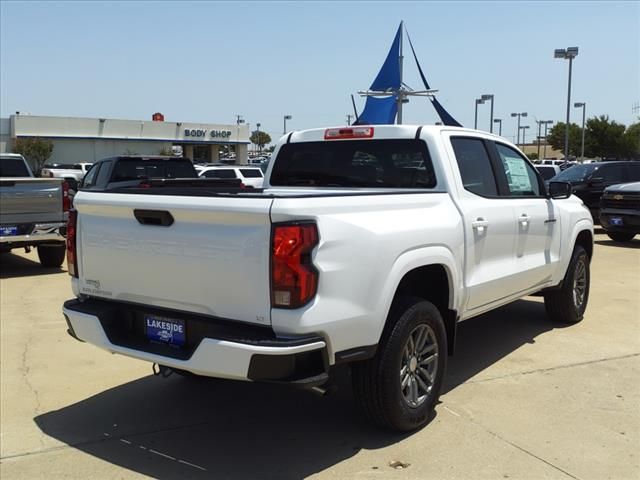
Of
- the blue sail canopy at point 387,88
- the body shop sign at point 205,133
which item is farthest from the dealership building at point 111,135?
the blue sail canopy at point 387,88

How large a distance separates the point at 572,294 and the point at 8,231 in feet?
27.7

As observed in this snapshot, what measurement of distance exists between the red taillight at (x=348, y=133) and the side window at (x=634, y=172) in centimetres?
1337

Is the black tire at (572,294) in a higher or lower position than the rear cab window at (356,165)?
lower

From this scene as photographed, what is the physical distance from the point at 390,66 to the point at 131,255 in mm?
36046

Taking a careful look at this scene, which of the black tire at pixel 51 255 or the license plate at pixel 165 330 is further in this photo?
the black tire at pixel 51 255

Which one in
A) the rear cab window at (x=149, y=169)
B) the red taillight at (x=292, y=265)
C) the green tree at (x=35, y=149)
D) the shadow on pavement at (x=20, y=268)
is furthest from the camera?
the green tree at (x=35, y=149)

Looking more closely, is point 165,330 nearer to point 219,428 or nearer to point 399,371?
point 219,428

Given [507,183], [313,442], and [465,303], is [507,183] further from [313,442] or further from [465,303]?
[313,442]

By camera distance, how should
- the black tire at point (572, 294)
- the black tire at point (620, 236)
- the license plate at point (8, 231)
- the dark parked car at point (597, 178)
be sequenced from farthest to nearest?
the dark parked car at point (597, 178), the black tire at point (620, 236), the license plate at point (8, 231), the black tire at point (572, 294)

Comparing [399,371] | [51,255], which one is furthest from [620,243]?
[399,371]

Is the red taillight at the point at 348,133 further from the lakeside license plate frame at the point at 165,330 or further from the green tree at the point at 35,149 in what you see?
the green tree at the point at 35,149

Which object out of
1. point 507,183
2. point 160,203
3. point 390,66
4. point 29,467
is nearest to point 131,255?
point 160,203

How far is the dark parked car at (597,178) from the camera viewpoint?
1605 centimetres

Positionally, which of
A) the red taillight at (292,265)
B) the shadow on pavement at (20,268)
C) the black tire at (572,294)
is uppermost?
the red taillight at (292,265)
